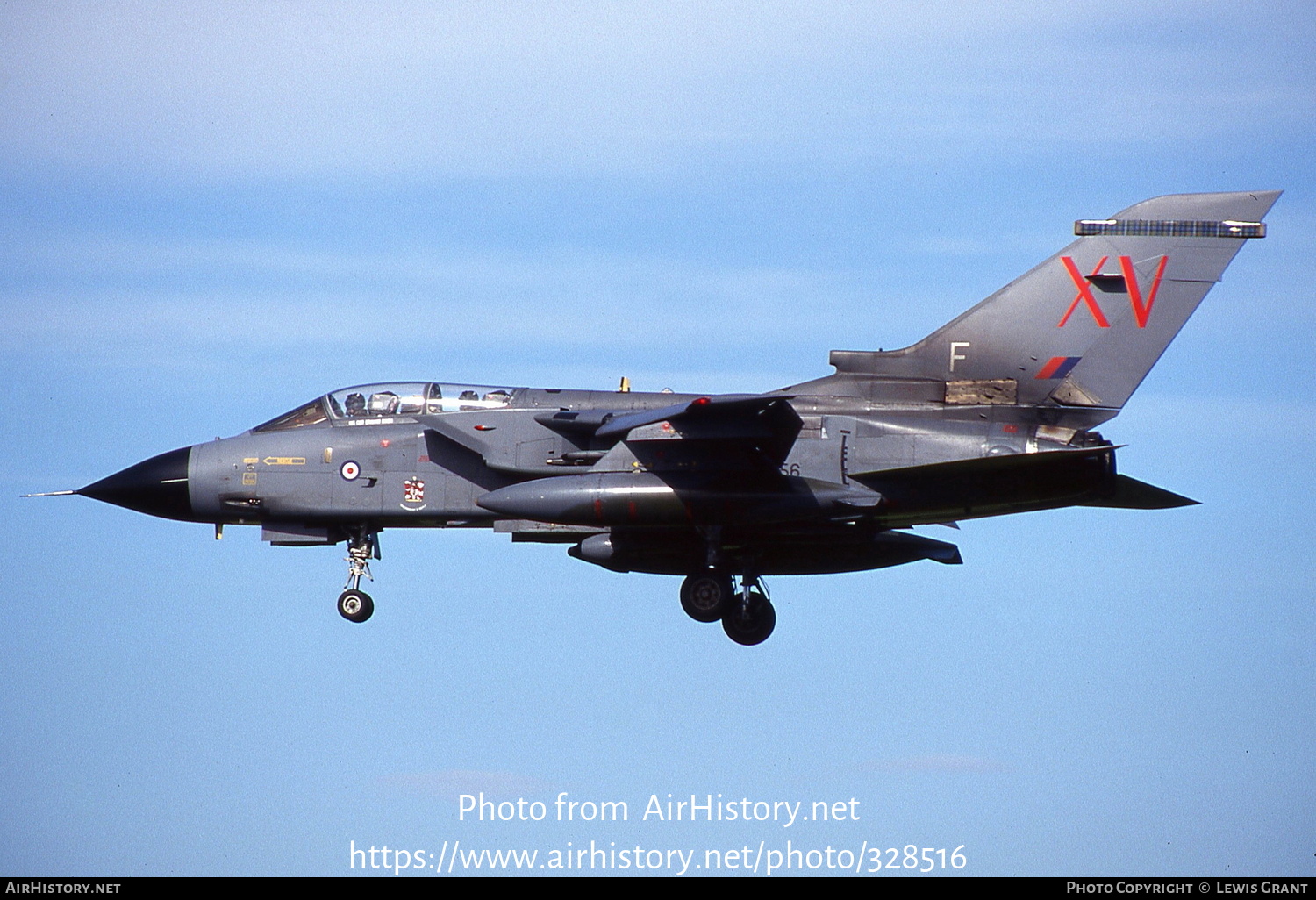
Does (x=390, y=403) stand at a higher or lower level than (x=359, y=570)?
higher

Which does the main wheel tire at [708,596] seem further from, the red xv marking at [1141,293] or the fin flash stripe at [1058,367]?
the red xv marking at [1141,293]

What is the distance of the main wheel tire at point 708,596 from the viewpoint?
78.8 ft

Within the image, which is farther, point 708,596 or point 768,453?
point 708,596

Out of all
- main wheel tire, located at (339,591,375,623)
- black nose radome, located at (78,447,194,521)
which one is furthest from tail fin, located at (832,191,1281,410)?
black nose radome, located at (78,447,194,521)

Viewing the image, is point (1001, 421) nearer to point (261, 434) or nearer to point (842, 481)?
point (842, 481)

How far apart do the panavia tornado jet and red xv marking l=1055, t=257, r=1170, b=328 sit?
0.02m

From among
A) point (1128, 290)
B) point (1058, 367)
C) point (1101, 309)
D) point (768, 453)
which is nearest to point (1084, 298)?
point (1101, 309)

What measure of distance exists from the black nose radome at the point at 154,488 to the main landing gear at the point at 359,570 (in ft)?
7.64

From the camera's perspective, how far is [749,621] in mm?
24203

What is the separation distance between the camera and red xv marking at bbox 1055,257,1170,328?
74.6 ft

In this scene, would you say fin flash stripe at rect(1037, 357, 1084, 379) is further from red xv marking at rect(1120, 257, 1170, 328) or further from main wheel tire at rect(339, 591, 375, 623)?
main wheel tire at rect(339, 591, 375, 623)

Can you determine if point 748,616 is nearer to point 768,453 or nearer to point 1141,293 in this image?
point 768,453

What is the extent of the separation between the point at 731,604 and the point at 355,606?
5.17m

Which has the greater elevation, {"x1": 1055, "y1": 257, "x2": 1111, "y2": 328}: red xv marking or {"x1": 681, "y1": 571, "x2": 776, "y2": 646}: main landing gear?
{"x1": 1055, "y1": 257, "x2": 1111, "y2": 328}: red xv marking
